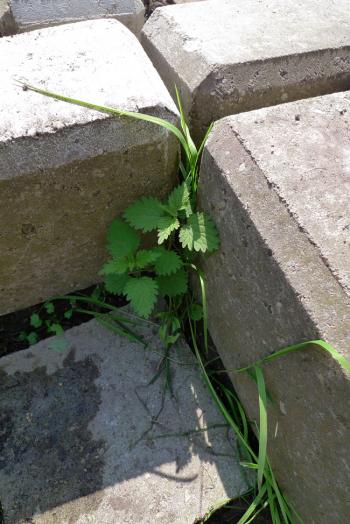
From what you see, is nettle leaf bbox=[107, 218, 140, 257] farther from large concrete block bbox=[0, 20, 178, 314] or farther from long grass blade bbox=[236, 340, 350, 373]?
long grass blade bbox=[236, 340, 350, 373]

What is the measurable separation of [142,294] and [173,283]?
18 cm

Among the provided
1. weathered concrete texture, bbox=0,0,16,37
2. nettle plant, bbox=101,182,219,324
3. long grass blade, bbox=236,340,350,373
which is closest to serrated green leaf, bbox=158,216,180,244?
nettle plant, bbox=101,182,219,324

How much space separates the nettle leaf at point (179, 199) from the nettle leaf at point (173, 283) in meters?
0.27

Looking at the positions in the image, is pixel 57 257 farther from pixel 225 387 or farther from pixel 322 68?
pixel 322 68

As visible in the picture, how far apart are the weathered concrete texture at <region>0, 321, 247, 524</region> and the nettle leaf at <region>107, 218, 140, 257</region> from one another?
424 mm

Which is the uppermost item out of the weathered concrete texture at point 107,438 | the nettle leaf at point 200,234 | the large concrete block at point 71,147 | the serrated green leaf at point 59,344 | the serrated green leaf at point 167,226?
the large concrete block at point 71,147

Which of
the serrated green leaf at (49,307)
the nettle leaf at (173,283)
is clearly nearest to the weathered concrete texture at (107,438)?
the serrated green leaf at (49,307)

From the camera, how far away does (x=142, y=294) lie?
1529 millimetres

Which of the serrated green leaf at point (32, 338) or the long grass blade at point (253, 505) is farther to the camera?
the serrated green leaf at point (32, 338)

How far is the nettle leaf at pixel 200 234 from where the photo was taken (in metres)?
1.45

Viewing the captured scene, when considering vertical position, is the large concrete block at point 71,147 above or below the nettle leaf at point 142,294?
above

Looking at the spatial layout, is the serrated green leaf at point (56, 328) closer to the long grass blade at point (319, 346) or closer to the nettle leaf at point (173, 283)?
the nettle leaf at point (173, 283)

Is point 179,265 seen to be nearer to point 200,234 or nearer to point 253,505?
point 200,234

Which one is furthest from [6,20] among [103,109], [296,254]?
[296,254]
